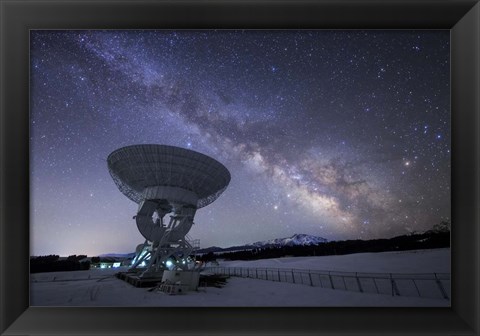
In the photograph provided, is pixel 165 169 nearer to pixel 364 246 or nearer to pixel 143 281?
pixel 143 281

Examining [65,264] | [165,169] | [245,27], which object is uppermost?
[245,27]

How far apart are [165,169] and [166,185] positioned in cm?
96

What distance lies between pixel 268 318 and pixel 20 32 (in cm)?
680

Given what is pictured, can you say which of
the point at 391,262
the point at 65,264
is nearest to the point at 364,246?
the point at 391,262

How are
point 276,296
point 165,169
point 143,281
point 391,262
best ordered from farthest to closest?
point 165,169 → point 143,281 → point 391,262 → point 276,296

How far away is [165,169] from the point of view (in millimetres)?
14344

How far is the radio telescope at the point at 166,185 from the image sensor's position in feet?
46.3

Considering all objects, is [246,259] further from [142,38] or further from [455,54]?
[455,54]

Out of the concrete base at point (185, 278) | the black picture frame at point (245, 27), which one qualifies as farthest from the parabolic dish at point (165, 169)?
the black picture frame at point (245, 27)

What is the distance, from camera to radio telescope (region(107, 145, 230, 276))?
46.3ft

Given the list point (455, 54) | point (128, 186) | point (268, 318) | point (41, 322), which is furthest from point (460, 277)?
point (128, 186)

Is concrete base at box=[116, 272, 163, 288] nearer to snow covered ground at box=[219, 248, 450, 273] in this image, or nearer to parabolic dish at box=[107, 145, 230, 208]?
parabolic dish at box=[107, 145, 230, 208]

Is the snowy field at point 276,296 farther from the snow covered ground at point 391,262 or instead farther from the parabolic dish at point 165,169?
the parabolic dish at point 165,169

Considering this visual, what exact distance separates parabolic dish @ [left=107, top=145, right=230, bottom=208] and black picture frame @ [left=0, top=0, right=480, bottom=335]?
7.83m
